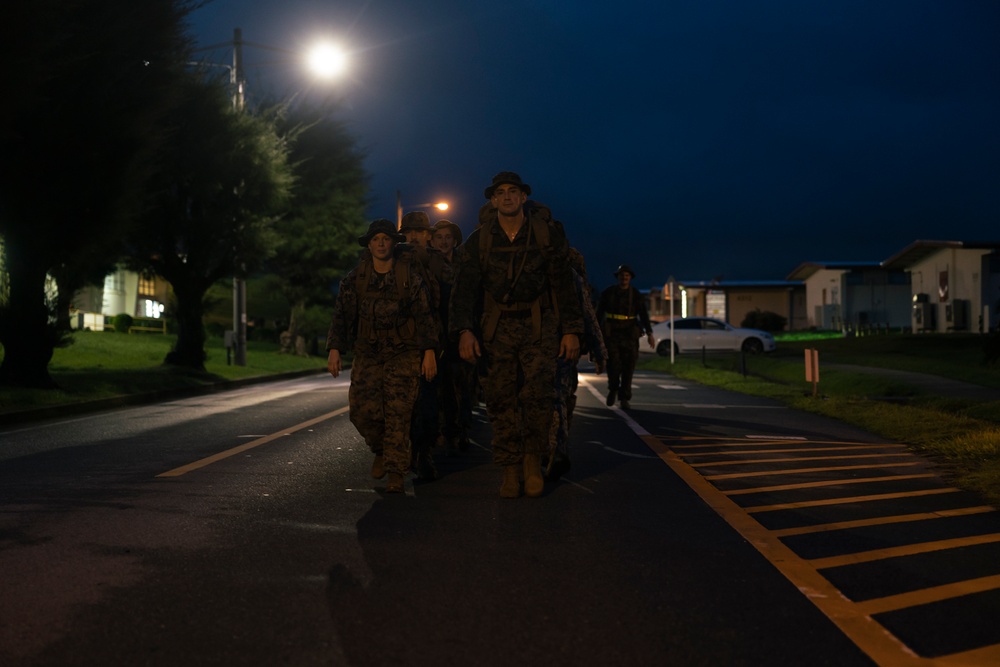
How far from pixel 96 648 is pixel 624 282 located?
38.6ft

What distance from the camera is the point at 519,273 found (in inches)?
276

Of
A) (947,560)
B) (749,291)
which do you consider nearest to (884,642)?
(947,560)

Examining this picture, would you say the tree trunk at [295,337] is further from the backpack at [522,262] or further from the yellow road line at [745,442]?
the backpack at [522,262]

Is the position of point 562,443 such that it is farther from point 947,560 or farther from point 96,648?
Answer: point 96,648

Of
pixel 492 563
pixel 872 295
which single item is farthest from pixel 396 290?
pixel 872 295

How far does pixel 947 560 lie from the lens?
5176 millimetres

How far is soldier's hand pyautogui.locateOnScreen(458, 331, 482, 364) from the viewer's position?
697 centimetres

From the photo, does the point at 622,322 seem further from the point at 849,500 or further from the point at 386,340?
the point at 849,500

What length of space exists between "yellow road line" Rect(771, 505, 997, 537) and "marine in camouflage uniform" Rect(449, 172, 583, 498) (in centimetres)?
173

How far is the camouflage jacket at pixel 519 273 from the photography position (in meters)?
7.03

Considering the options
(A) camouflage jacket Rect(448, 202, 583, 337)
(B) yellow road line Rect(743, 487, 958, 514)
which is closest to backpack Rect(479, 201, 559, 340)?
(A) camouflage jacket Rect(448, 202, 583, 337)

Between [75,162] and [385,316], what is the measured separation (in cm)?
A: 1208

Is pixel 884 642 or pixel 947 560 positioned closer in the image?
A: pixel 884 642

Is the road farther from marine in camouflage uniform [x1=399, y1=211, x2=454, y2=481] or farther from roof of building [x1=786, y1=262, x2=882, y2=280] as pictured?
roof of building [x1=786, y1=262, x2=882, y2=280]
